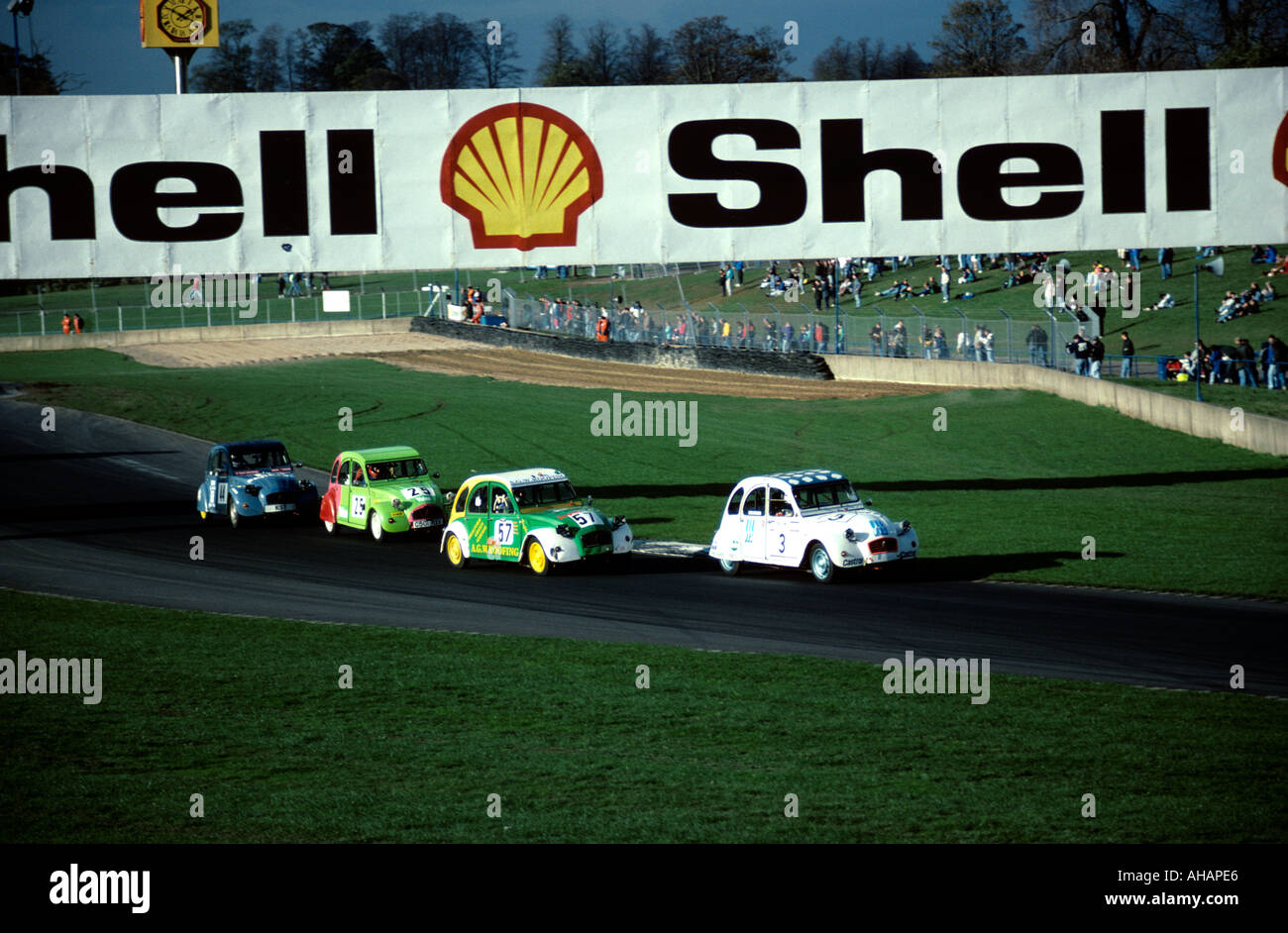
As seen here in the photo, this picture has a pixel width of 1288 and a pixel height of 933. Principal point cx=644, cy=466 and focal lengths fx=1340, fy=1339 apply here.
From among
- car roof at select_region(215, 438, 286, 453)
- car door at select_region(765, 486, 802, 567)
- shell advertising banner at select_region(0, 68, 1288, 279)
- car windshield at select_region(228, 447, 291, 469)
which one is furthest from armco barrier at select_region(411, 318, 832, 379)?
car door at select_region(765, 486, 802, 567)

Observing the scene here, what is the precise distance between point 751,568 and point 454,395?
26555mm

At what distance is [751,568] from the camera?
23.2 metres

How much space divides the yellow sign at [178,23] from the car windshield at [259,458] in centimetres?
A: 1133

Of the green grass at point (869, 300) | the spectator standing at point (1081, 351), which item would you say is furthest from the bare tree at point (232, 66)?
the spectator standing at point (1081, 351)

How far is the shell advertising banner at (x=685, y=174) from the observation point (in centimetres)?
2130

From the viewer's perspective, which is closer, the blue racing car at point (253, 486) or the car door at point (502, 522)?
the car door at point (502, 522)

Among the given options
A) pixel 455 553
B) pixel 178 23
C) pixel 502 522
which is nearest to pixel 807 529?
pixel 502 522

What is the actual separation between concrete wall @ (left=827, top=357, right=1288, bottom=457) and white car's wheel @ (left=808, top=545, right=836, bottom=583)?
57.9ft

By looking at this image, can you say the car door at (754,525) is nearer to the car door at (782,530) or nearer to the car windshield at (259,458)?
the car door at (782,530)

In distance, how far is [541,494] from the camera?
2298 cm

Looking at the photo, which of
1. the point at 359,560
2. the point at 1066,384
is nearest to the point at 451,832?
the point at 359,560

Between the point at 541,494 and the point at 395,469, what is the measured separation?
209 inches

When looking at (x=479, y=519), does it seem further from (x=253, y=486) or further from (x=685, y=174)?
(x=253, y=486)
